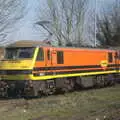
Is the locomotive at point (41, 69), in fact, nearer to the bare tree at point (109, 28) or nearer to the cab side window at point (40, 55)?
the cab side window at point (40, 55)

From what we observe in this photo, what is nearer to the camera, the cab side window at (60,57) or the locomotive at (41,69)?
the locomotive at (41,69)

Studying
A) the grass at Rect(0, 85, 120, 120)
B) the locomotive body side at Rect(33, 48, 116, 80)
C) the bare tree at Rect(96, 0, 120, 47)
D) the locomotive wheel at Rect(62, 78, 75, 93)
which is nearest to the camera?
the grass at Rect(0, 85, 120, 120)

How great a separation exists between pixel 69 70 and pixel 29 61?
4325mm

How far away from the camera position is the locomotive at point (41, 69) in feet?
80.5

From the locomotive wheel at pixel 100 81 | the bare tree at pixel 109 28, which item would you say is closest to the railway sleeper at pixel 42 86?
the locomotive wheel at pixel 100 81

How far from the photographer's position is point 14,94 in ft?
84.4

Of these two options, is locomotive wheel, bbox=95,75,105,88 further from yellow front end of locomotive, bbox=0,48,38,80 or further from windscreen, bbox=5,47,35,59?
yellow front end of locomotive, bbox=0,48,38,80

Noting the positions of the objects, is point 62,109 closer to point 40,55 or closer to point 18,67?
point 18,67

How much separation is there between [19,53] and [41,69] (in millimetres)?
1516

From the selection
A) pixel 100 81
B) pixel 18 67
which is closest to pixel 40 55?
pixel 18 67

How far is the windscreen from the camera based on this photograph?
25016mm

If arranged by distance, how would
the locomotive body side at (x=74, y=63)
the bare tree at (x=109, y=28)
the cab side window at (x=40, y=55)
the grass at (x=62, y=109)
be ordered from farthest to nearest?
the bare tree at (x=109, y=28) < the locomotive body side at (x=74, y=63) < the cab side window at (x=40, y=55) < the grass at (x=62, y=109)

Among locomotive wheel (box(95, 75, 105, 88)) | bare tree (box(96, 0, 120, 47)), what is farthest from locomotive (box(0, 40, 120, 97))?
bare tree (box(96, 0, 120, 47))

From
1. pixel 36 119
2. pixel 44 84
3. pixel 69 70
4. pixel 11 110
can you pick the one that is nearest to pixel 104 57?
pixel 69 70
